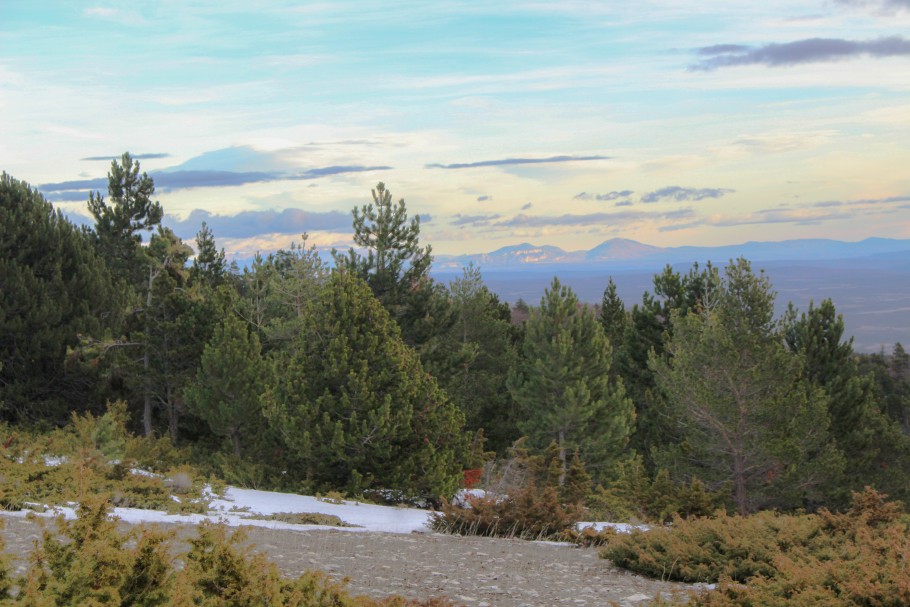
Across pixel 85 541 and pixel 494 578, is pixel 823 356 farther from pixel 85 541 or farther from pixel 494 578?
pixel 85 541

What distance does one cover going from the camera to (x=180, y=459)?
68.8 ft

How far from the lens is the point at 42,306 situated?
22.6 meters

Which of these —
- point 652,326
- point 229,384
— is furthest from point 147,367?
point 652,326

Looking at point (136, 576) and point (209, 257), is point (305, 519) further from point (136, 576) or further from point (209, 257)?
point (209, 257)

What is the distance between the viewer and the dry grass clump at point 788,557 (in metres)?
6.54

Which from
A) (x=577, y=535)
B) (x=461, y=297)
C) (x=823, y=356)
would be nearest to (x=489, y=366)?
(x=461, y=297)

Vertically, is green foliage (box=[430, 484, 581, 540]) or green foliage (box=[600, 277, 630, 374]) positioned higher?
green foliage (box=[600, 277, 630, 374])

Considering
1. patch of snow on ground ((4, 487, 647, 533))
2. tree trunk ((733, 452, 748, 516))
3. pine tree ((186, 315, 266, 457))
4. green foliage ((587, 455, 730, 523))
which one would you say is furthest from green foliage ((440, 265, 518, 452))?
patch of snow on ground ((4, 487, 647, 533))

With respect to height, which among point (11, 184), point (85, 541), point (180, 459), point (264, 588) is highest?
point (11, 184)

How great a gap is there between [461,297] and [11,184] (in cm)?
2018

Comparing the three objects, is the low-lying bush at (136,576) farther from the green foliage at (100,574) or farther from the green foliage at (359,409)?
the green foliage at (359,409)

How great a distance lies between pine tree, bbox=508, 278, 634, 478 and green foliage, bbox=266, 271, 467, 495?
10114 millimetres

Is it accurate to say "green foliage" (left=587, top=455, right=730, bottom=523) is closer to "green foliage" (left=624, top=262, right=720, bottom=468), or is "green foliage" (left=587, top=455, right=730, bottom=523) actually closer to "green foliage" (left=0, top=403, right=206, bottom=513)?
"green foliage" (left=0, top=403, right=206, bottom=513)

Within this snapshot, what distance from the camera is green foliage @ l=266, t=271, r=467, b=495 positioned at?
1662cm
